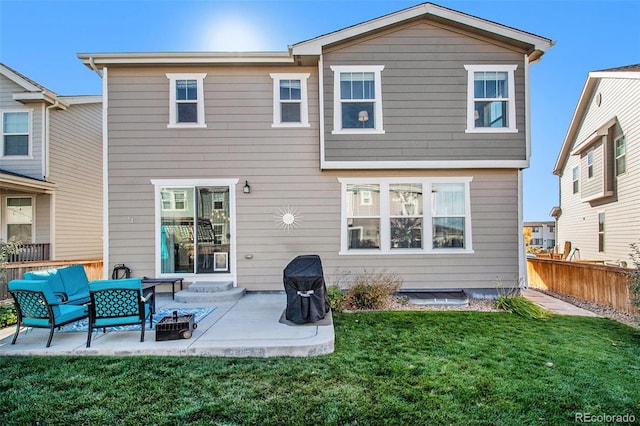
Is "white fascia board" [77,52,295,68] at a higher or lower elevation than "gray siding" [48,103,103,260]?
higher

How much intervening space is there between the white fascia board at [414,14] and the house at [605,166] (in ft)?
18.8

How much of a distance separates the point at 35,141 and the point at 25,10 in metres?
4.77

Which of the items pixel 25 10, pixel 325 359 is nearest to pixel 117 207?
pixel 325 359

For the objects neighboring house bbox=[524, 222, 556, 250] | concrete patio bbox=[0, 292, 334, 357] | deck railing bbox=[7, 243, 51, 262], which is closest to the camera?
concrete patio bbox=[0, 292, 334, 357]

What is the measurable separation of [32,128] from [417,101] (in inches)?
460

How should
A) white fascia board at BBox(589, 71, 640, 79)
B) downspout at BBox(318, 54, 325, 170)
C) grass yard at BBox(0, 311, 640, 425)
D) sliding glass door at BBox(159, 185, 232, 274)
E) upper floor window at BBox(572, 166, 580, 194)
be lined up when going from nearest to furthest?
grass yard at BBox(0, 311, 640, 425)
downspout at BBox(318, 54, 325, 170)
sliding glass door at BBox(159, 185, 232, 274)
white fascia board at BBox(589, 71, 640, 79)
upper floor window at BBox(572, 166, 580, 194)

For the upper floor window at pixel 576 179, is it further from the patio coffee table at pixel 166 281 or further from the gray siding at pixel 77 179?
the gray siding at pixel 77 179

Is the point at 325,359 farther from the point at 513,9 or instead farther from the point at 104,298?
the point at 513,9

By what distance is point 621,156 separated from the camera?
37.7 ft

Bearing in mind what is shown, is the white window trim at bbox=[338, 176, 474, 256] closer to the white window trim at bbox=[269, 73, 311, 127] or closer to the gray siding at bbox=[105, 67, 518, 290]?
the gray siding at bbox=[105, 67, 518, 290]

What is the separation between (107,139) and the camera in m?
7.83

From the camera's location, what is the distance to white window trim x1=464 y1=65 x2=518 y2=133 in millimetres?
7598

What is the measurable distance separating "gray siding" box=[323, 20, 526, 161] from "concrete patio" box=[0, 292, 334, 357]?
413cm

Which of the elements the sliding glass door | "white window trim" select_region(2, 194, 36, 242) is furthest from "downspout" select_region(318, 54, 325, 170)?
"white window trim" select_region(2, 194, 36, 242)
